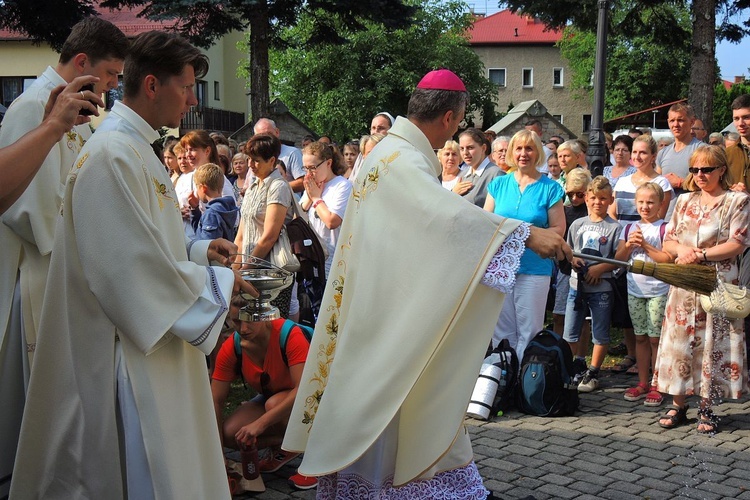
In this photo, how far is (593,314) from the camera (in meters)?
7.33

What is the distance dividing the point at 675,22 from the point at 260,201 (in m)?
18.3

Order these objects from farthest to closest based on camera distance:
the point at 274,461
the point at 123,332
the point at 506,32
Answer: the point at 506,32
the point at 274,461
the point at 123,332

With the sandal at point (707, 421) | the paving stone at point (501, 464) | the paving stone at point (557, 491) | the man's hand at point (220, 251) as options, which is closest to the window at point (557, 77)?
the sandal at point (707, 421)

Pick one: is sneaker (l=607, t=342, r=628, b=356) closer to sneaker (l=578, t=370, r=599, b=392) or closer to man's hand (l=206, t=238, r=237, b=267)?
sneaker (l=578, t=370, r=599, b=392)

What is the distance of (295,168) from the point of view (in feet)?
32.9

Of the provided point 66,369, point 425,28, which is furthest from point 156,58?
point 425,28

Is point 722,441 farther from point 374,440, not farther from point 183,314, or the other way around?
point 183,314

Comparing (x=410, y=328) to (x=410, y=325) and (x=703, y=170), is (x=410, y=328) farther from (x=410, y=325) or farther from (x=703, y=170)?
(x=703, y=170)

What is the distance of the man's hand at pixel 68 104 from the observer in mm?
3042

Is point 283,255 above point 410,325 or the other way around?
the other way around

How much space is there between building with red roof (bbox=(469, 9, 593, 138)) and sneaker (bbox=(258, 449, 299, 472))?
66.6 meters

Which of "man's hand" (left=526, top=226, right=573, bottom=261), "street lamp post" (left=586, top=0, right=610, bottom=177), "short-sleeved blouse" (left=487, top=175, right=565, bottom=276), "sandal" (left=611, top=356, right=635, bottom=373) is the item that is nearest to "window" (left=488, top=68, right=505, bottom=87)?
"street lamp post" (left=586, top=0, right=610, bottom=177)

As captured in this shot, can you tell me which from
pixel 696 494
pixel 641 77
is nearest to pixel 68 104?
pixel 696 494

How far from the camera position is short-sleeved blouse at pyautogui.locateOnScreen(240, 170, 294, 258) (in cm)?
659
